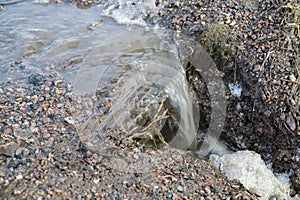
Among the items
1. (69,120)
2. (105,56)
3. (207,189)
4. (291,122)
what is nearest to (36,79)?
(69,120)

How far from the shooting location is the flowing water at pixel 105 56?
13.0 ft

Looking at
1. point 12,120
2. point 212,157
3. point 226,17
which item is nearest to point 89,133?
point 12,120

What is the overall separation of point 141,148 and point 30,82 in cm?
141

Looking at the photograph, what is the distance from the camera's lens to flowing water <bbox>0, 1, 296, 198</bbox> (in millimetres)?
3965

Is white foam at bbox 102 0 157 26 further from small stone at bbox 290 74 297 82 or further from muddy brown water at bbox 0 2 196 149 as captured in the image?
small stone at bbox 290 74 297 82

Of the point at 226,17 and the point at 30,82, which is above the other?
the point at 226,17

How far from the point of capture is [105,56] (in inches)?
172

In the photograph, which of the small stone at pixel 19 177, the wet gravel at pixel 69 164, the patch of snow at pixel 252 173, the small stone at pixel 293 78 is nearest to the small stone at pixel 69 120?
the wet gravel at pixel 69 164

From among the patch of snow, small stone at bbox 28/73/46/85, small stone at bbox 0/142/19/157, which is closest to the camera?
small stone at bbox 0/142/19/157

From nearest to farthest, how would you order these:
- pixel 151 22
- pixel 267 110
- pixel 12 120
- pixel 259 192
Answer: pixel 12 120
pixel 259 192
pixel 267 110
pixel 151 22

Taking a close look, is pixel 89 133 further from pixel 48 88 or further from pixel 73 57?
pixel 73 57

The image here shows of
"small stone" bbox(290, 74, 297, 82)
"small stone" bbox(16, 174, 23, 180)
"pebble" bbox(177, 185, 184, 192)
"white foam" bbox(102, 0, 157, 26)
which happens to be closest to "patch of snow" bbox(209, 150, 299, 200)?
"pebble" bbox(177, 185, 184, 192)

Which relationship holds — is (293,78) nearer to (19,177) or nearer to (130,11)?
(130,11)

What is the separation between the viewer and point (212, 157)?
4168 mm
